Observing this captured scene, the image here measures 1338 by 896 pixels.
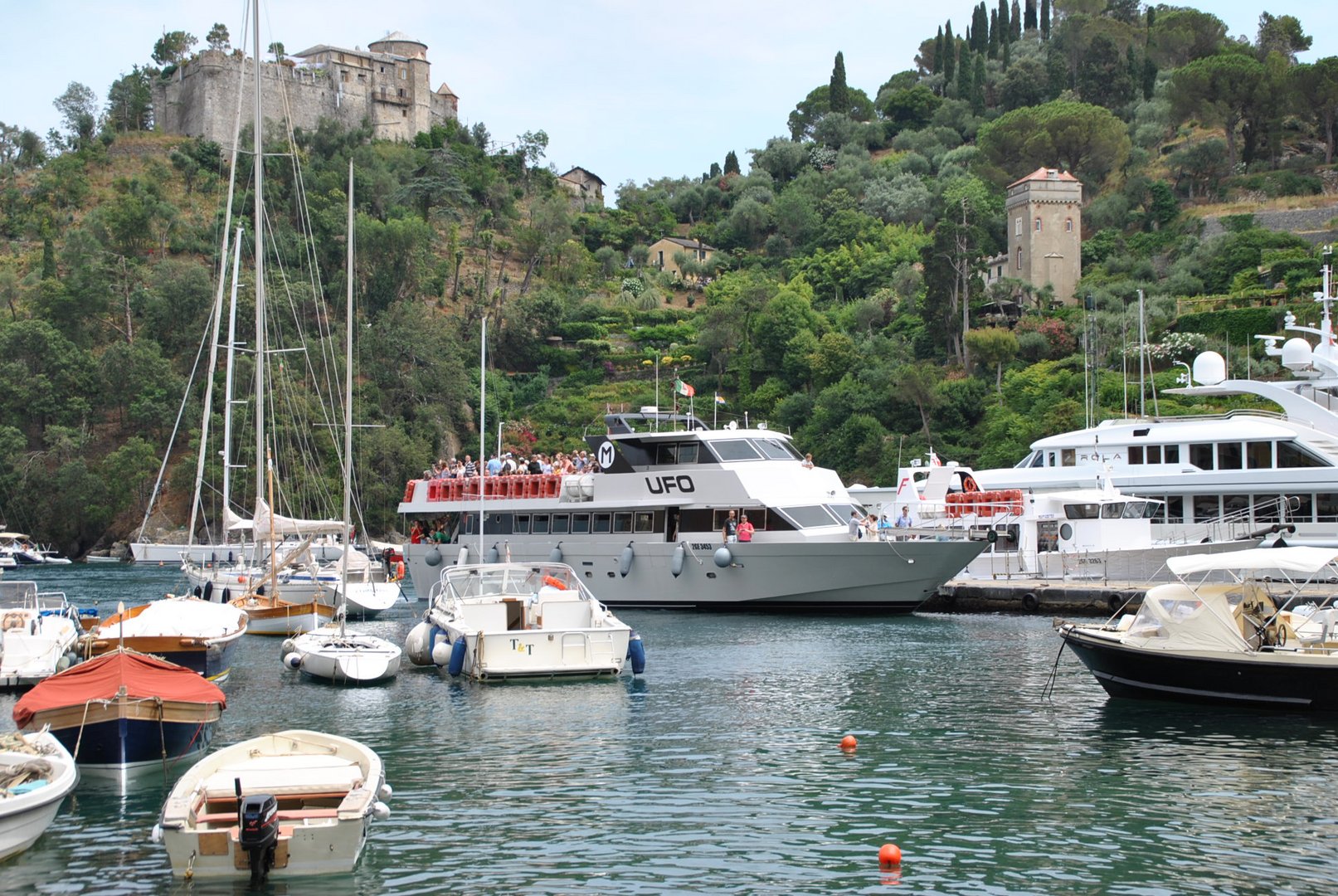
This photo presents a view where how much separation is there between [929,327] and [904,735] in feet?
222

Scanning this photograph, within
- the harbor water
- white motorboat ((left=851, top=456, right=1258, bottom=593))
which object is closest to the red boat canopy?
the harbor water

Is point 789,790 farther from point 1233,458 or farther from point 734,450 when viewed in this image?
point 1233,458

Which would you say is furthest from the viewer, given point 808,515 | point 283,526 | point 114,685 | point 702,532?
point 283,526

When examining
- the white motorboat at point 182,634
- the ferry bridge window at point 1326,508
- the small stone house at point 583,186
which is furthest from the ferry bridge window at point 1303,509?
the small stone house at point 583,186

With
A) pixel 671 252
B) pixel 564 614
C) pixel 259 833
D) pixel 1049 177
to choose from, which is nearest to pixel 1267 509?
pixel 564 614

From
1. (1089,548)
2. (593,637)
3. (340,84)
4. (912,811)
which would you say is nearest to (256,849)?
(912,811)

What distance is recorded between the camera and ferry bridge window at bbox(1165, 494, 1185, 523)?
1588 inches

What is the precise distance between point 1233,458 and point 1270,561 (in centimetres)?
2085

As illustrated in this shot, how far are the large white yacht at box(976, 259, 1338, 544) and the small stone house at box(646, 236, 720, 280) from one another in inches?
3113

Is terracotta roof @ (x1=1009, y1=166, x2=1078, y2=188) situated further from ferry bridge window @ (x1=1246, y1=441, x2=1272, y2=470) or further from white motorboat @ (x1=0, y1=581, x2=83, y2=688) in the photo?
white motorboat @ (x1=0, y1=581, x2=83, y2=688)

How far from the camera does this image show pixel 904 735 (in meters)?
19.1

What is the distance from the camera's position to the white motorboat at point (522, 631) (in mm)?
24453

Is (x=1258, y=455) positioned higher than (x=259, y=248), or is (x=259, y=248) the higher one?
(x=259, y=248)

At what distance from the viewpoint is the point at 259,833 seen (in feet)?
38.7
